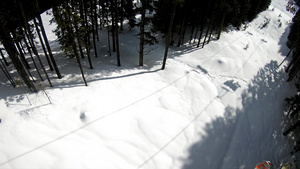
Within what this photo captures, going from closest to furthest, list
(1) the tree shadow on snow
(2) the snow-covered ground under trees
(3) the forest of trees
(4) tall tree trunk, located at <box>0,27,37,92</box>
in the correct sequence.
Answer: (2) the snow-covered ground under trees → (4) tall tree trunk, located at <box>0,27,37,92</box> → (1) the tree shadow on snow → (3) the forest of trees

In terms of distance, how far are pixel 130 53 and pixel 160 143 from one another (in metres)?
12.5


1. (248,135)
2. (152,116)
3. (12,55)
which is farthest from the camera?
(248,135)

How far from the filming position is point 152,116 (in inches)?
409

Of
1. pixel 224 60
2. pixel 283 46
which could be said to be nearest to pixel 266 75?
pixel 224 60

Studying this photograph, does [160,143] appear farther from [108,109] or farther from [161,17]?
[161,17]

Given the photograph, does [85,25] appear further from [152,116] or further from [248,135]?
[248,135]

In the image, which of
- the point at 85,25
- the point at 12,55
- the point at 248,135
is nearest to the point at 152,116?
the point at 248,135

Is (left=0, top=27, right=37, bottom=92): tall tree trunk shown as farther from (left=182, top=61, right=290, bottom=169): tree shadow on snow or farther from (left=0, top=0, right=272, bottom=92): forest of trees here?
(left=182, top=61, right=290, bottom=169): tree shadow on snow

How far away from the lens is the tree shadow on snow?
9641mm

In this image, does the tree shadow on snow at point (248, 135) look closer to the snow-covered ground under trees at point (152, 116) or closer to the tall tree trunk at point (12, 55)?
the snow-covered ground under trees at point (152, 116)

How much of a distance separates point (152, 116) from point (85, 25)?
41.6 feet

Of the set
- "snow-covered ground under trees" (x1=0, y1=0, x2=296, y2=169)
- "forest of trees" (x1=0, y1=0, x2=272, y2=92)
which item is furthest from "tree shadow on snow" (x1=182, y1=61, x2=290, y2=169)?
"forest of trees" (x1=0, y1=0, x2=272, y2=92)

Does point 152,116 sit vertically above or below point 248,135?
above

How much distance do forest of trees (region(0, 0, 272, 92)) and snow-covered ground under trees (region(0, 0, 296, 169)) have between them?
1.62 metres
